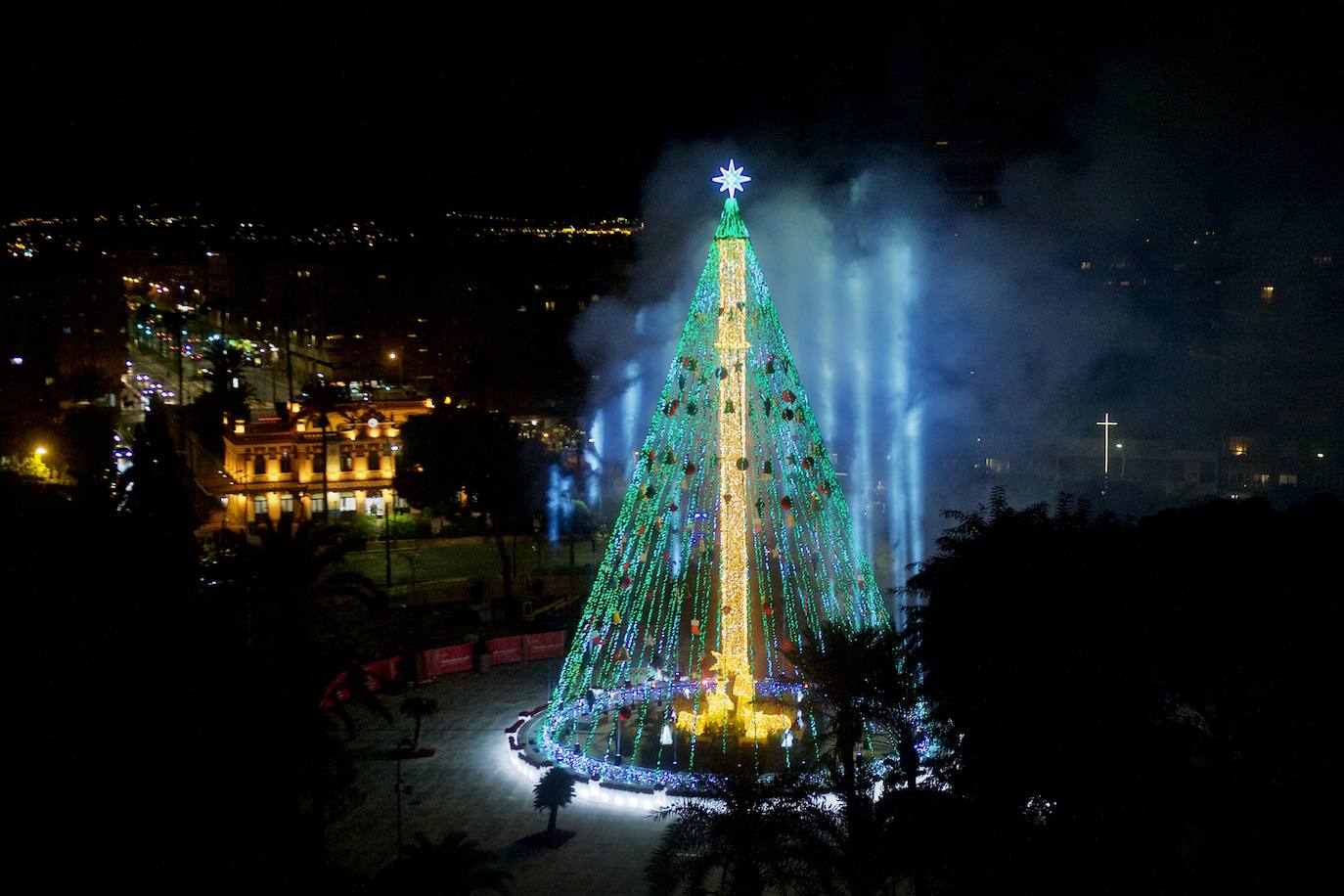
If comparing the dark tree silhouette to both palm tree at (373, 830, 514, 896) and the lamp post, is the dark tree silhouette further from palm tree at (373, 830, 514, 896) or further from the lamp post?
palm tree at (373, 830, 514, 896)

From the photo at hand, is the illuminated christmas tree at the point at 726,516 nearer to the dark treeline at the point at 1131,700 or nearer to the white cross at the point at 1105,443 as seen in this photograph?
the dark treeline at the point at 1131,700

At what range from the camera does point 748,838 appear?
10562 mm

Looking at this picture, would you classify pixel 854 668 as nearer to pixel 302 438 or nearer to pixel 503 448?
pixel 503 448

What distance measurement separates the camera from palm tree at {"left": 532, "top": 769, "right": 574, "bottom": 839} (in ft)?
50.1

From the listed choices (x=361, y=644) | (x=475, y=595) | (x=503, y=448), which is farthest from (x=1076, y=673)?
(x=503, y=448)

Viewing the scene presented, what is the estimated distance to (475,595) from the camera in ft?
109

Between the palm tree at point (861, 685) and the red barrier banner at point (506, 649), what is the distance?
545 inches

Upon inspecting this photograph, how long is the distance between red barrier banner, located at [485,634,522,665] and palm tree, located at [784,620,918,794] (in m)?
13.8

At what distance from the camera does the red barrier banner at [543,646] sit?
26812 millimetres

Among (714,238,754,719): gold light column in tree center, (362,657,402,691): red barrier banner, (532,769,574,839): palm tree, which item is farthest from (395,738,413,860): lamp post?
(714,238,754,719): gold light column in tree center

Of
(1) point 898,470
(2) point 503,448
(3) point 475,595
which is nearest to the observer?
(3) point 475,595

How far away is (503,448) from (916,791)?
32.0 metres

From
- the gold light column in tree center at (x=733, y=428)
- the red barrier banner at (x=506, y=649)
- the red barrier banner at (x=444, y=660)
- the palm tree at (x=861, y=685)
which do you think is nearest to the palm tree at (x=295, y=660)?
the gold light column in tree center at (x=733, y=428)

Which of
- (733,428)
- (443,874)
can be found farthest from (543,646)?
(443,874)
